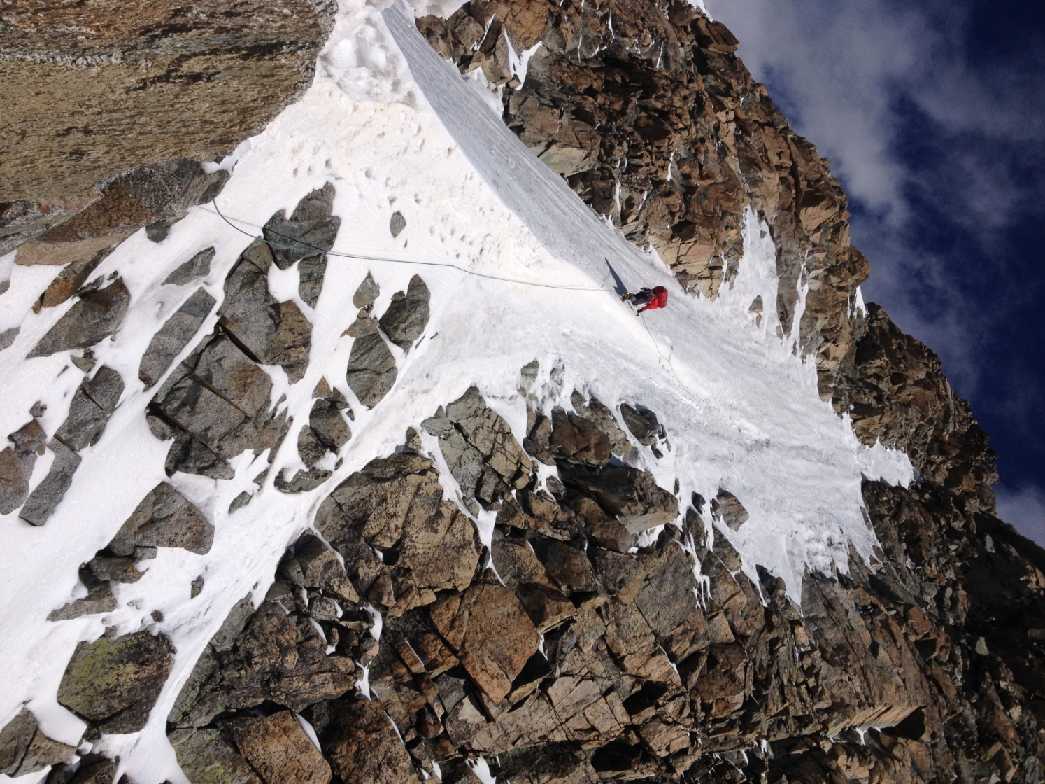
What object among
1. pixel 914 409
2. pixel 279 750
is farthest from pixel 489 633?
pixel 914 409

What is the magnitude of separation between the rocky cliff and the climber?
1.28m

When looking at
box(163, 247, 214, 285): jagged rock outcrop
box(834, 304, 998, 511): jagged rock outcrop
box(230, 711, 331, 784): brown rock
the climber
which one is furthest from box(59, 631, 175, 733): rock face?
box(834, 304, 998, 511): jagged rock outcrop

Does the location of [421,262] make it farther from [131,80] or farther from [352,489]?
[131,80]

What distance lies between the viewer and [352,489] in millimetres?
10531

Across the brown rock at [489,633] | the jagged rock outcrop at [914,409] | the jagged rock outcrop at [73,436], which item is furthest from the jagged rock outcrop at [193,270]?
the jagged rock outcrop at [914,409]

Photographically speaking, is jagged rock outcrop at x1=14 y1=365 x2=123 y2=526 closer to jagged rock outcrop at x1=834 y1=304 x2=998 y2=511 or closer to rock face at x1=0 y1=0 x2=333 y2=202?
rock face at x1=0 y1=0 x2=333 y2=202

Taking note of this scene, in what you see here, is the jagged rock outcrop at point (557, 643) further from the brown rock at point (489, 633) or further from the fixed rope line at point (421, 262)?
the fixed rope line at point (421, 262)

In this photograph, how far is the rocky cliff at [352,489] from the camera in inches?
306

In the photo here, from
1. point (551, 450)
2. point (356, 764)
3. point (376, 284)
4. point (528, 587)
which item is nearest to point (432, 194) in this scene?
point (376, 284)

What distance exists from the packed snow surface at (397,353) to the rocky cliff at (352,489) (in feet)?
0.16

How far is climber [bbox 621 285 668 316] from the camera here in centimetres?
1688

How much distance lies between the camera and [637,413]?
15633 mm

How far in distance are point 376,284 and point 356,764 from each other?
21.3 ft

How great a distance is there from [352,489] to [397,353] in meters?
2.18
